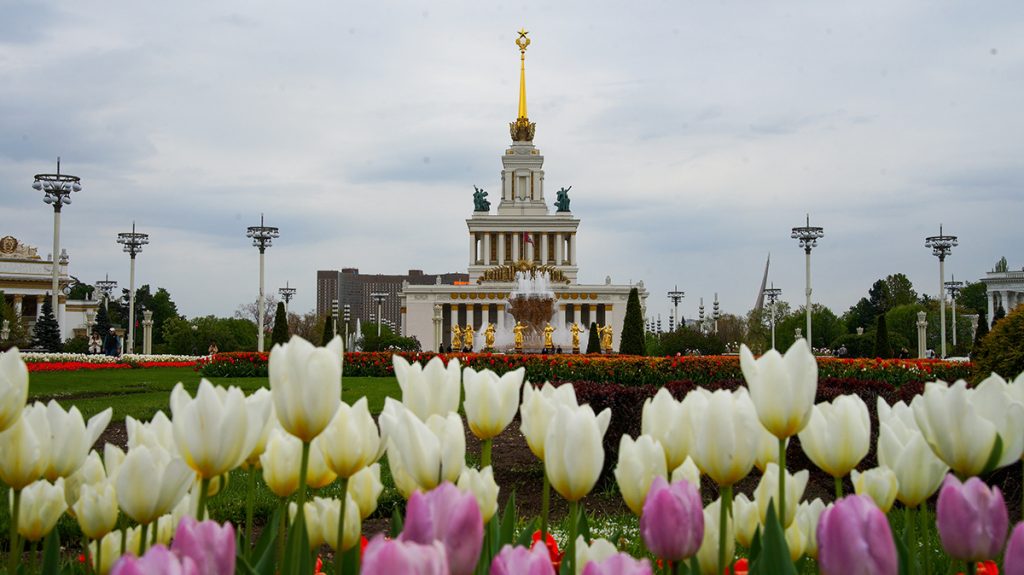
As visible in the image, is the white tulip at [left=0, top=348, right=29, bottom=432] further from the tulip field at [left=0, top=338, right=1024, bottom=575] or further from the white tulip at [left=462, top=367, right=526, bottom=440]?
the white tulip at [left=462, top=367, right=526, bottom=440]

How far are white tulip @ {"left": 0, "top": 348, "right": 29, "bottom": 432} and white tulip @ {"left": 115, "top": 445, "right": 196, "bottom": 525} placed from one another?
0.23 metres

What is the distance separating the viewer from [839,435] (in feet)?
5.54

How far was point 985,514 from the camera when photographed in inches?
53.4

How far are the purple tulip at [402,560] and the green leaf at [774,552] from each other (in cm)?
62

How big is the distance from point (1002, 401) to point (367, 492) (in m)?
1.18

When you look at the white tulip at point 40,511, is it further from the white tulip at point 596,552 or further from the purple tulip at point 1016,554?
the purple tulip at point 1016,554

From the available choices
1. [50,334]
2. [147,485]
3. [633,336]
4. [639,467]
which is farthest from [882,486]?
[50,334]

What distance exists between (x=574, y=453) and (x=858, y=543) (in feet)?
1.60

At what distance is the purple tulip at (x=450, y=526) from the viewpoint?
1.20 meters

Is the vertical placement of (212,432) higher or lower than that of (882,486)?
higher

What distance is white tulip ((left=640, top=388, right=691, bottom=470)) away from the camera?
1733mm

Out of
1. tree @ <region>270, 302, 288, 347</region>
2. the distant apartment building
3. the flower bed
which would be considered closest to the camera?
the flower bed

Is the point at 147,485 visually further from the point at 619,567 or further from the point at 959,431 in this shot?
the point at 959,431

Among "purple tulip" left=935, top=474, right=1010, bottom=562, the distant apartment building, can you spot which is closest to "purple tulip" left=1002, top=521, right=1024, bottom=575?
"purple tulip" left=935, top=474, right=1010, bottom=562
